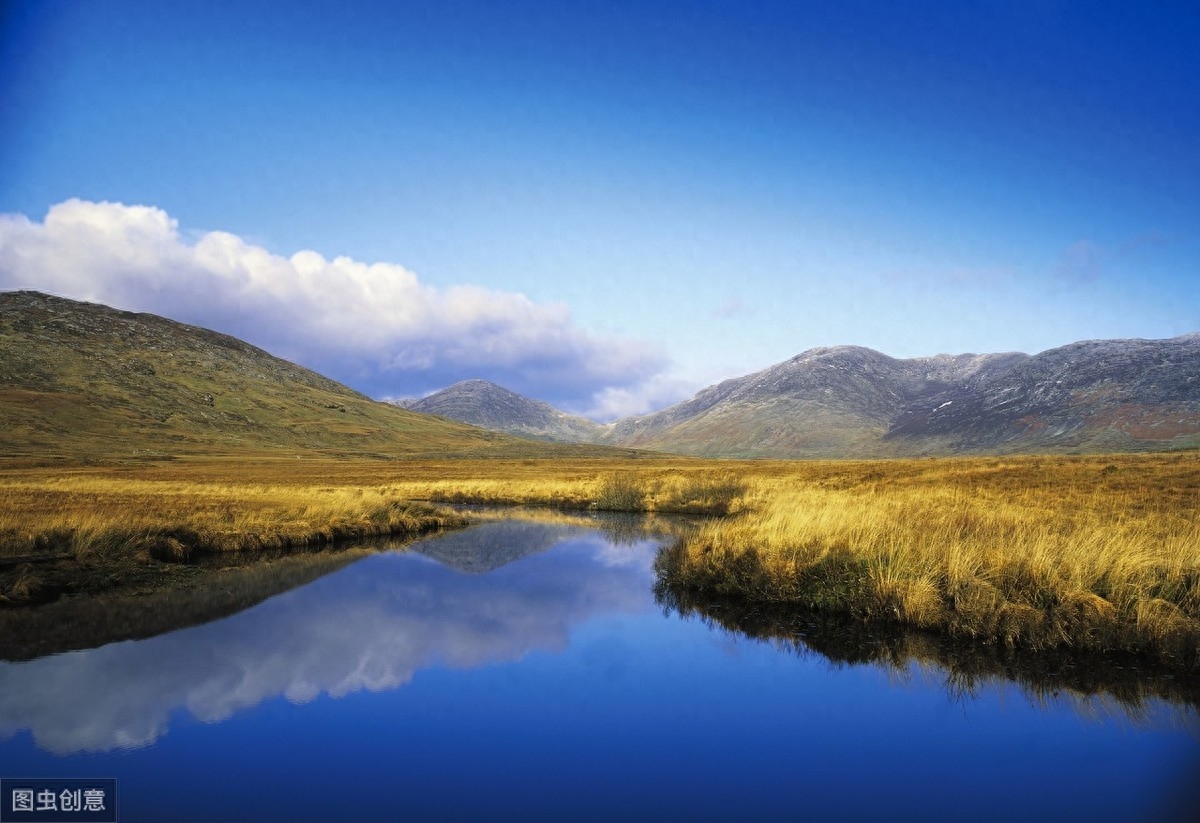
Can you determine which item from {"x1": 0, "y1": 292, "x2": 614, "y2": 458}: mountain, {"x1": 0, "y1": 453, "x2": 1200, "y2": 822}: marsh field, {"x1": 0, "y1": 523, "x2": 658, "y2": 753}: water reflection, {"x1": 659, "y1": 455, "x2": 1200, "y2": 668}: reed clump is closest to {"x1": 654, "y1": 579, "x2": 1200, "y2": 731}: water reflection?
{"x1": 0, "y1": 453, "x2": 1200, "y2": 822}: marsh field

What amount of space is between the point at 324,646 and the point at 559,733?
21.3 feet

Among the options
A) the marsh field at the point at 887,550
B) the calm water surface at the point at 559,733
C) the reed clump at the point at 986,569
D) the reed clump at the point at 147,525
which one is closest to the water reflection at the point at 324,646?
the calm water surface at the point at 559,733

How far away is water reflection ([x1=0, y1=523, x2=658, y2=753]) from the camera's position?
1030 cm

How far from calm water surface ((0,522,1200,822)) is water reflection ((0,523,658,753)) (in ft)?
0.22

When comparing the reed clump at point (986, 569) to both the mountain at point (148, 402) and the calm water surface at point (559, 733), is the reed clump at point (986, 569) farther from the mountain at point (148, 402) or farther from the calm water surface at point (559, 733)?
the mountain at point (148, 402)

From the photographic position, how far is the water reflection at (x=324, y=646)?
33.8 feet

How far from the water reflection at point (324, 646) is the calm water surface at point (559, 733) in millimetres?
66

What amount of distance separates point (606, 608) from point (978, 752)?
394 inches

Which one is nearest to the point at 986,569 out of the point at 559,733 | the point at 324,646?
the point at 559,733

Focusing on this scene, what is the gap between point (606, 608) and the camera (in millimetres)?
17984

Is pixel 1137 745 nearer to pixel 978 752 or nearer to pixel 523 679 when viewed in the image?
pixel 978 752

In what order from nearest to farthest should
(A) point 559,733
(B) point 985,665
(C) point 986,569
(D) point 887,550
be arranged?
(A) point 559,733
(B) point 985,665
(C) point 986,569
(D) point 887,550

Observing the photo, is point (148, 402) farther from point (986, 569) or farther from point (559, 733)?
point (986, 569)

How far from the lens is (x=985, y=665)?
39.8 feet
